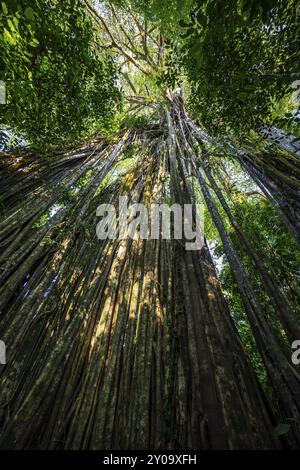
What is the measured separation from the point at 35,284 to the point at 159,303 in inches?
40.1

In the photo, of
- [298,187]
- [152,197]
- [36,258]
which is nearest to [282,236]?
[298,187]

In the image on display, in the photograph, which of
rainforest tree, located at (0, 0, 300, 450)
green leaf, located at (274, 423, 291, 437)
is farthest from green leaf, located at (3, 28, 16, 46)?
green leaf, located at (274, 423, 291, 437)

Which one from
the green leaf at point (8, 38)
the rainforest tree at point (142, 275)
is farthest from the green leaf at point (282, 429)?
the green leaf at point (8, 38)

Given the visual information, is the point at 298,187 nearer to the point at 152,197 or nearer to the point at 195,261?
the point at 195,261

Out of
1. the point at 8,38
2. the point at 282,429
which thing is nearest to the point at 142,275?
the point at 282,429

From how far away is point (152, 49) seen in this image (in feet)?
19.4

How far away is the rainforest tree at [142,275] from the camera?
3.96 ft

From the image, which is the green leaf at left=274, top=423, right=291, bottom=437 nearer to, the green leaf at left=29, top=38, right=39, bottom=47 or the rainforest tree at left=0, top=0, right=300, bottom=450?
the rainforest tree at left=0, top=0, right=300, bottom=450

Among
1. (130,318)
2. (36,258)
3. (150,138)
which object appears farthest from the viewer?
(150,138)

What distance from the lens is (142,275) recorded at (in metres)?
2.19

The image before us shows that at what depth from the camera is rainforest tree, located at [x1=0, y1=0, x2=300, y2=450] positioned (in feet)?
3.96

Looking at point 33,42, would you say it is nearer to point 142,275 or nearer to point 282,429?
point 142,275

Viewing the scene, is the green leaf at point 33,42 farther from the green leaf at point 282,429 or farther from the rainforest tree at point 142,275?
the green leaf at point 282,429

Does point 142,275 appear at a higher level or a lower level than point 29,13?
lower
